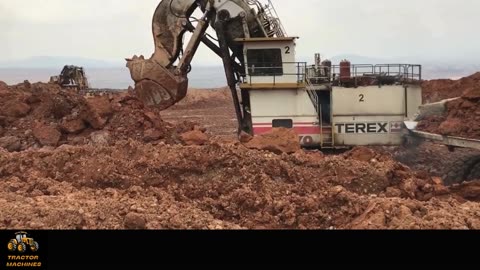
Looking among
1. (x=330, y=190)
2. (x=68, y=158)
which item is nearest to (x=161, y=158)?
(x=68, y=158)

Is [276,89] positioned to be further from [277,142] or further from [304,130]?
[277,142]

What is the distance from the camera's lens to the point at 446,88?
22031 millimetres

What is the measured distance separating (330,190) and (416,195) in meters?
1.41

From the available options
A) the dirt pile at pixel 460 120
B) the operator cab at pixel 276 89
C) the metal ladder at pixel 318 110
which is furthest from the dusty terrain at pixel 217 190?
the metal ladder at pixel 318 110

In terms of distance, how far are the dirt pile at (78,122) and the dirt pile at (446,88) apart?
11.7 m

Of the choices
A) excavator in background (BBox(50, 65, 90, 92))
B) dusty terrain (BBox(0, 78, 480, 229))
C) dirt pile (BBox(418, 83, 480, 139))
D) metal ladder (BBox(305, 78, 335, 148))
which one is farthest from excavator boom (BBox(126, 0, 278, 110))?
excavator in background (BBox(50, 65, 90, 92))

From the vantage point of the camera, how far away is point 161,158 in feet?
25.2

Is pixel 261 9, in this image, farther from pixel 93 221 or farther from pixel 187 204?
pixel 93 221

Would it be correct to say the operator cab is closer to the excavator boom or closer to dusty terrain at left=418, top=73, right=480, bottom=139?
the excavator boom

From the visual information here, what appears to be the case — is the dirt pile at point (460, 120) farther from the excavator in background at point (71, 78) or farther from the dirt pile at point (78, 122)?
the excavator in background at point (71, 78)

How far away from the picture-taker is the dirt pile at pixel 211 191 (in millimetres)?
5328
